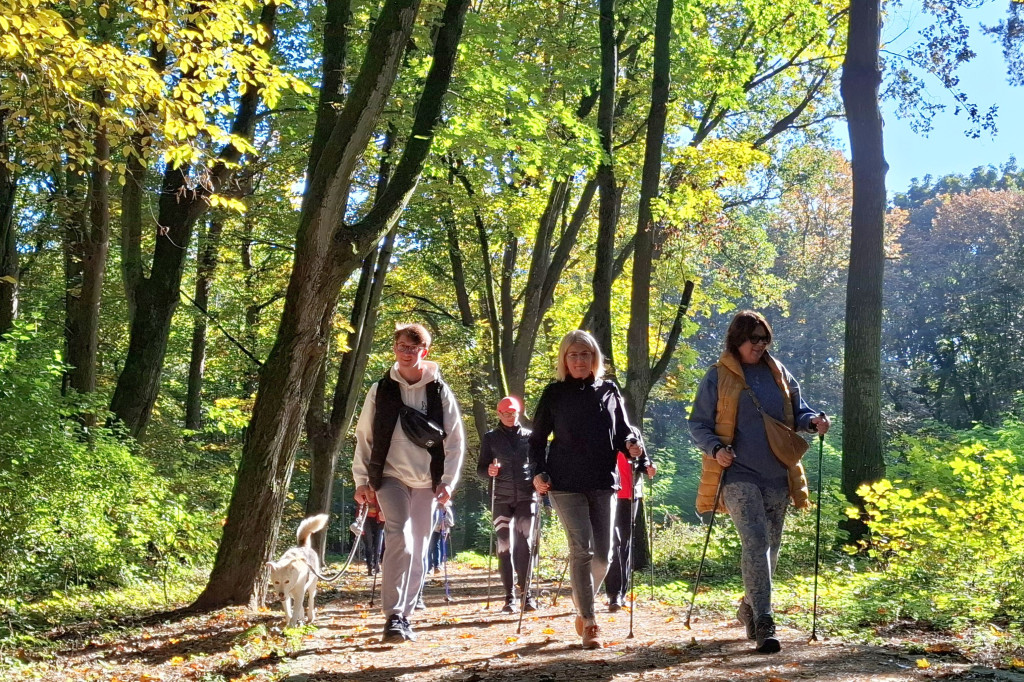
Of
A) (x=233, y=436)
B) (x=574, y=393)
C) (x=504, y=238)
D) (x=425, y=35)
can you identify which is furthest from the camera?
(x=233, y=436)

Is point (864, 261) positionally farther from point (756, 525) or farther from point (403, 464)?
point (403, 464)

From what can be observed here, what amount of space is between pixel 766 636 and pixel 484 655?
183 cm

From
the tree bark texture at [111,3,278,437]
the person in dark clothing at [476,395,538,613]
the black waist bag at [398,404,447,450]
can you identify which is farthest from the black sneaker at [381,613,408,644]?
the tree bark texture at [111,3,278,437]

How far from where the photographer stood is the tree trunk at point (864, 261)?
1211 centimetres

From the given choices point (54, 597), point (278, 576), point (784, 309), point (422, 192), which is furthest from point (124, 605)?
point (784, 309)

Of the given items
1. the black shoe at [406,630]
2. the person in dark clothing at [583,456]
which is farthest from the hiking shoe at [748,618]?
the black shoe at [406,630]

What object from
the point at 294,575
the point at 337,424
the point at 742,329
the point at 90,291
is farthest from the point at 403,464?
the point at 90,291

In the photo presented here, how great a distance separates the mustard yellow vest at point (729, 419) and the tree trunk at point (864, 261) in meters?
6.35

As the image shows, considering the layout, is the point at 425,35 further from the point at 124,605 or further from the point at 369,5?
the point at 124,605

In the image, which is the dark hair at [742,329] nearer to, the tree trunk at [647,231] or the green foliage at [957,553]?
the green foliage at [957,553]

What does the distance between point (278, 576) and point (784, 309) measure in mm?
22506

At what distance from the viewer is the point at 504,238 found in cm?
2078

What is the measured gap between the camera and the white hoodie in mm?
6766

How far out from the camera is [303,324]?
840cm
